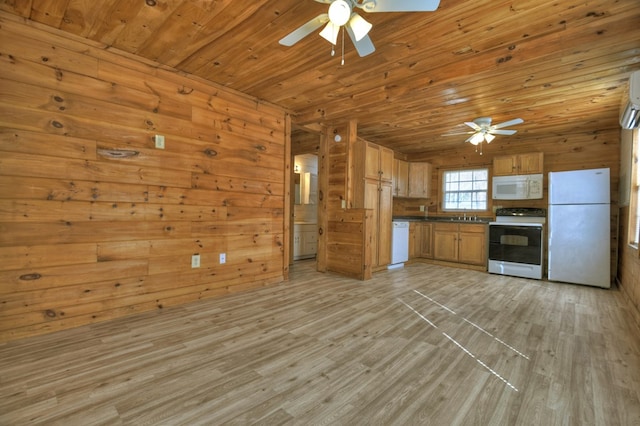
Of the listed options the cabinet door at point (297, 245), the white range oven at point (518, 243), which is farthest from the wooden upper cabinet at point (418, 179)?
the cabinet door at point (297, 245)

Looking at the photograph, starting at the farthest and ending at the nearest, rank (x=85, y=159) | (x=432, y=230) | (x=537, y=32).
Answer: (x=432, y=230), (x=85, y=159), (x=537, y=32)

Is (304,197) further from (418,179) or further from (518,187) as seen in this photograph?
(518,187)

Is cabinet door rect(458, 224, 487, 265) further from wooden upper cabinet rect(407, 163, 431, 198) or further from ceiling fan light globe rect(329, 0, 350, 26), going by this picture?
ceiling fan light globe rect(329, 0, 350, 26)

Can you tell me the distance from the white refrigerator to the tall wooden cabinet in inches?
101

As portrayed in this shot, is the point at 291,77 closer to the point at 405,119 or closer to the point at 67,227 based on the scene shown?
the point at 405,119

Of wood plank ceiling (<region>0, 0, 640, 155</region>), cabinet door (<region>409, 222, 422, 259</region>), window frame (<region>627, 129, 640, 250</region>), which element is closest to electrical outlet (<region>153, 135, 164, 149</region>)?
wood plank ceiling (<region>0, 0, 640, 155</region>)

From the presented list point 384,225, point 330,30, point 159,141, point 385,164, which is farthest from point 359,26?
point 384,225

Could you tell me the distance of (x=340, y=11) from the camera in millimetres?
1706

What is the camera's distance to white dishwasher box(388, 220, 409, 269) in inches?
209

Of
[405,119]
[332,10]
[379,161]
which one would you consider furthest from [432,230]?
[332,10]

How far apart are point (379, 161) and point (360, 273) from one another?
1939 mm

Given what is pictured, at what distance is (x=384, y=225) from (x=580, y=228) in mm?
2923

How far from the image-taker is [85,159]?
98.4 inches

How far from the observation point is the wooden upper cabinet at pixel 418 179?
640 centimetres
